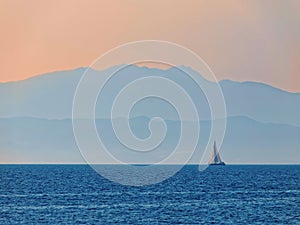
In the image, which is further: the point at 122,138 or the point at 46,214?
the point at 122,138

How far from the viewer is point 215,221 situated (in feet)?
241

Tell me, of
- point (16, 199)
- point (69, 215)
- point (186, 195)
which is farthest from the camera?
point (186, 195)

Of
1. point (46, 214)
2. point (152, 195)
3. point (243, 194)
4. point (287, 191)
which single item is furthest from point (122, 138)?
point (46, 214)

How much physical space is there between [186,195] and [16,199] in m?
20.6

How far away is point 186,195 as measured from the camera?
4141 inches

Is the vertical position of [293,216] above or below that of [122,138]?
below

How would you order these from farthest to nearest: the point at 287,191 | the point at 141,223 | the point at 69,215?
the point at 287,191
the point at 69,215
the point at 141,223

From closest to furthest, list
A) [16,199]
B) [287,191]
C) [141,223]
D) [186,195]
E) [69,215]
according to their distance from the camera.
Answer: [141,223] < [69,215] < [16,199] < [186,195] < [287,191]

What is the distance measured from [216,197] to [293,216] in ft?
78.3

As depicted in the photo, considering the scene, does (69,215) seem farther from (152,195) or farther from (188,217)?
(152,195)

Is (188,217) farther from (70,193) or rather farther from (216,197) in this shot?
(70,193)

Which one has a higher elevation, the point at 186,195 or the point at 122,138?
the point at 122,138

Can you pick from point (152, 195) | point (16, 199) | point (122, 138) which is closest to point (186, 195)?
point (152, 195)

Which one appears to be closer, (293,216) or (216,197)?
(293,216)
